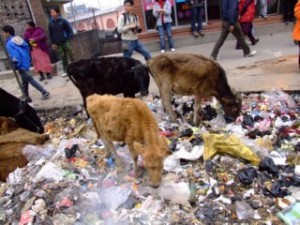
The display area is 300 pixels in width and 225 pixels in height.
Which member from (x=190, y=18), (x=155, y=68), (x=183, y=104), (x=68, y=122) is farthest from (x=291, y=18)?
(x=68, y=122)

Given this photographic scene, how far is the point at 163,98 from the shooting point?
567cm

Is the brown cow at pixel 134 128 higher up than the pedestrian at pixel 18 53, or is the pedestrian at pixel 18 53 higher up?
the pedestrian at pixel 18 53

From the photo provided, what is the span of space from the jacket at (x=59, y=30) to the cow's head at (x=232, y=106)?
5.76 metres

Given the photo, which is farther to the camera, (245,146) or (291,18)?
(291,18)

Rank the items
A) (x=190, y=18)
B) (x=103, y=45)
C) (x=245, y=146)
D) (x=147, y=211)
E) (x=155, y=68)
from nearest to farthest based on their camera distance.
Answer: (x=147, y=211) → (x=245, y=146) → (x=155, y=68) → (x=190, y=18) → (x=103, y=45)

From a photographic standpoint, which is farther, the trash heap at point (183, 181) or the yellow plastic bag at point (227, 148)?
the yellow plastic bag at point (227, 148)

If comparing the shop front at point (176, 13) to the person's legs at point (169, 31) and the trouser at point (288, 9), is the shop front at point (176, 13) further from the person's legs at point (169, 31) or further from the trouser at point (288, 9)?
the trouser at point (288, 9)

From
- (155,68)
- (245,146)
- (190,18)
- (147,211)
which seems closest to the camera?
(147,211)

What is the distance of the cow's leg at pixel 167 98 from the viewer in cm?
551

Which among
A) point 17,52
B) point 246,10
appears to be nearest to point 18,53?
point 17,52

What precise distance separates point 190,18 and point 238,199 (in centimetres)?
878

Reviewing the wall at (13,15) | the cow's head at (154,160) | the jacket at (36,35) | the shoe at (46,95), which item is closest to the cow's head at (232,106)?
the cow's head at (154,160)

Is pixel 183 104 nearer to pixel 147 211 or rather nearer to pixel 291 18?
pixel 147 211

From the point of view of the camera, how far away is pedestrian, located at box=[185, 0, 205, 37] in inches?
422
